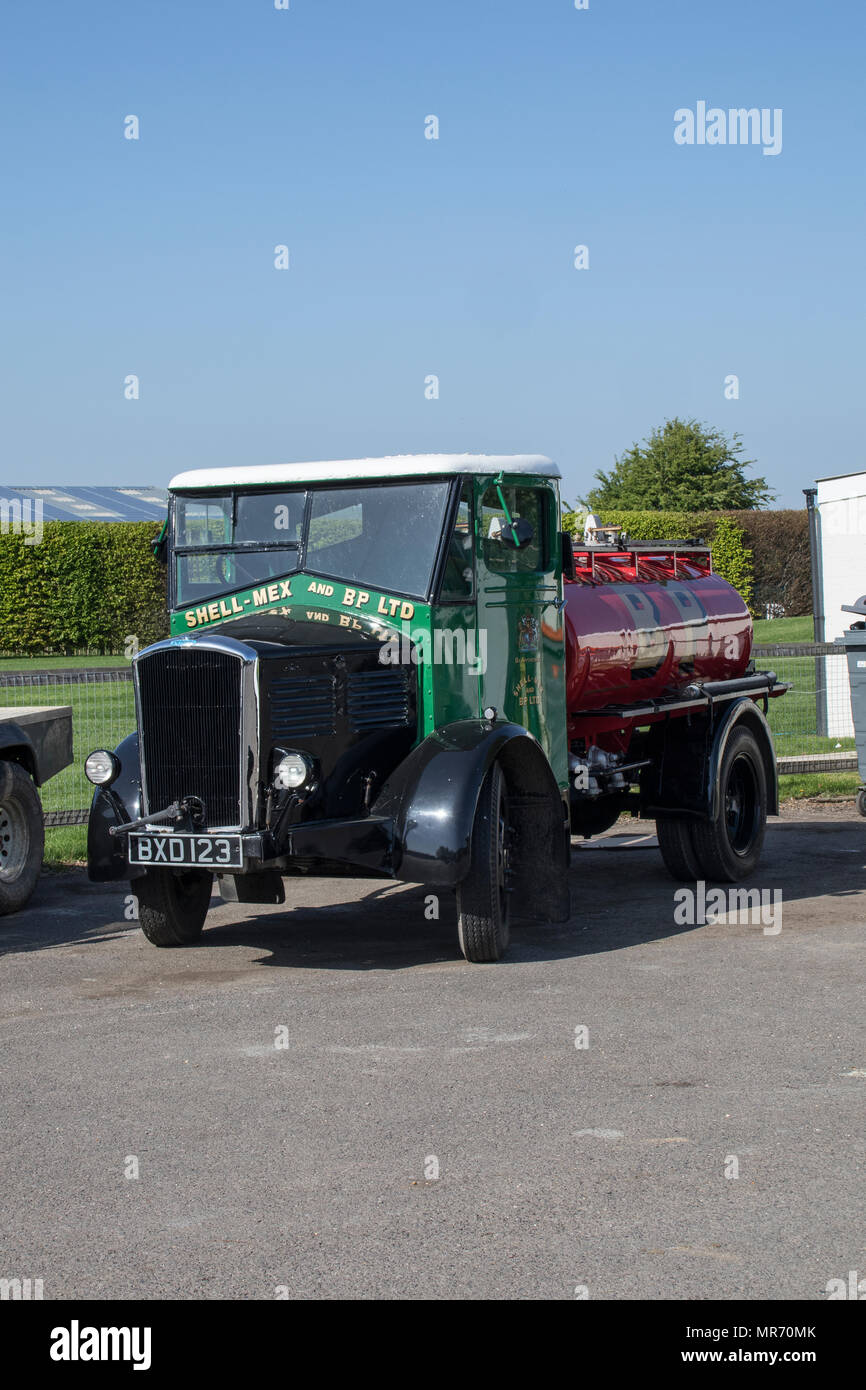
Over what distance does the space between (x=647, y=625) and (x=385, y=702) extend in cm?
283

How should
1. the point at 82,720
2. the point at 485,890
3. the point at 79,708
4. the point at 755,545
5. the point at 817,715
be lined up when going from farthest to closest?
the point at 755,545 → the point at 817,715 → the point at 82,720 → the point at 79,708 → the point at 485,890

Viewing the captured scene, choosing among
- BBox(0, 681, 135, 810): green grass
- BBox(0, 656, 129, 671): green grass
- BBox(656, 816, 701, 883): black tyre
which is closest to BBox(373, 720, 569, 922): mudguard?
BBox(656, 816, 701, 883): black tyre

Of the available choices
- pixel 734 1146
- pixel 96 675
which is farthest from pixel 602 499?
pixel 734 1146

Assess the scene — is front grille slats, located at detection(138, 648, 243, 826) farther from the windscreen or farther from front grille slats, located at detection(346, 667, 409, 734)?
the windscreen

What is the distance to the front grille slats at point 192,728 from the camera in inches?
290

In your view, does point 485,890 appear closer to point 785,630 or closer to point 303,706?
point 303,706

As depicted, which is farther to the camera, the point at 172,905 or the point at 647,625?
the point at 647,625

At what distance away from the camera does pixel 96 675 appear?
43.9 ft

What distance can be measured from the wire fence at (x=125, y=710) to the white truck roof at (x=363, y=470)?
2.42 metres

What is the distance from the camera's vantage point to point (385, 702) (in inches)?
314

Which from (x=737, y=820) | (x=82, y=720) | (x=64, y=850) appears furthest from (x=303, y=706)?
(x=82, y=720)

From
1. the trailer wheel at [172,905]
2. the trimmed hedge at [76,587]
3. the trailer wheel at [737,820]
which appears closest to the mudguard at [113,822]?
the trailer wheel at [172,905]

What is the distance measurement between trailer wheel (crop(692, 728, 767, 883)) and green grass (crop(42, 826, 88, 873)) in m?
4.39
